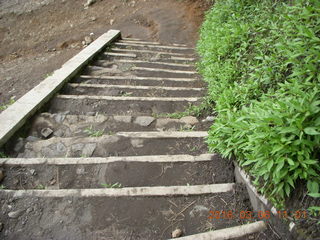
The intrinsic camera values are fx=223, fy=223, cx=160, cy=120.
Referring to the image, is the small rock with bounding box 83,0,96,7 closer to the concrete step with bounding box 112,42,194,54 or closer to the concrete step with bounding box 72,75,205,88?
the concrete step with bounding box 112,42,194,54

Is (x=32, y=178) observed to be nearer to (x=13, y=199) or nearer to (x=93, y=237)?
(x=13, y=199)

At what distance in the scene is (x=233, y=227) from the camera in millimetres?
1727

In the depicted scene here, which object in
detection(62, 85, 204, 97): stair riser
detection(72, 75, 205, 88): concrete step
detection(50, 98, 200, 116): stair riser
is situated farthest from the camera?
detection(72, 75, 205, 88): concrete step

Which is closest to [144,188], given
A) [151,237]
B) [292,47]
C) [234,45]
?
[151,237]

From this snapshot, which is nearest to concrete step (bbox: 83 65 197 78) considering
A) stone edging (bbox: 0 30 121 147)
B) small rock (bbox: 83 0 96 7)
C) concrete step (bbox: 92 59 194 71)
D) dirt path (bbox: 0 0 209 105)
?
concrete step (bbox: 92 59 194 71)

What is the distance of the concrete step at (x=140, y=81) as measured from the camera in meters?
4.21

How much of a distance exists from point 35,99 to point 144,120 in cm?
160

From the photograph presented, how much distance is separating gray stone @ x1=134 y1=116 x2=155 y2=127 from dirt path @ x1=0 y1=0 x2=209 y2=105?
19.2ft

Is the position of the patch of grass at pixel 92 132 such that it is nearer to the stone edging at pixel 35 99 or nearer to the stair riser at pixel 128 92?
the stone edging at pixel 35 99

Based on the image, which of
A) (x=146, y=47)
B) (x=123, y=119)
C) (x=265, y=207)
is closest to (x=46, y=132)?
(x=123, y=119)

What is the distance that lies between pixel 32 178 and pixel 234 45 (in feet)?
11.0

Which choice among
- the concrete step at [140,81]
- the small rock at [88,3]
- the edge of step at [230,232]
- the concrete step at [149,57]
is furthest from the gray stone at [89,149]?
the small rock at [88,3]

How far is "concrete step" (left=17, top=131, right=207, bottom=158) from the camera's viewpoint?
8.61 ft

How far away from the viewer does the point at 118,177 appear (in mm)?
2283
